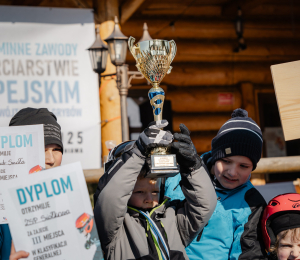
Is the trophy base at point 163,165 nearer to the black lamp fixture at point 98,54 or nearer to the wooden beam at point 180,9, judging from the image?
the black lamp fixture at point 98,54

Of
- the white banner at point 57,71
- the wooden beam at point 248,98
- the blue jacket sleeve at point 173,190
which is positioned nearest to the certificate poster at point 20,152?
the blue jacket sleeve at point 173,190

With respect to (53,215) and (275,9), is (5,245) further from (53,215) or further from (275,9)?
(275,9)

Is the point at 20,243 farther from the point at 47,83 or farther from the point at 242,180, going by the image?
the point at 47,83

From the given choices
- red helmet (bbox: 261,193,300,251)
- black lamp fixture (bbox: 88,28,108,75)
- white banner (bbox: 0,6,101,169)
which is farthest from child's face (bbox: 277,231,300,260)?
white banner (bbox: 0,6,101,169)

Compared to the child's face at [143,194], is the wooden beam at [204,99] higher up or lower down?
higher up

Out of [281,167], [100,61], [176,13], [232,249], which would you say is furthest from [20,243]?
[176,13]

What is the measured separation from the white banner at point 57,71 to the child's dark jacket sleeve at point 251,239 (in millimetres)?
3741

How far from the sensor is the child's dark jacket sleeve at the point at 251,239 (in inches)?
77.7

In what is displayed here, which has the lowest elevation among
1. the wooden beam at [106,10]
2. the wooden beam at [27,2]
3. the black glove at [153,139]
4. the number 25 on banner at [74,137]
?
the black glove at [153,139]

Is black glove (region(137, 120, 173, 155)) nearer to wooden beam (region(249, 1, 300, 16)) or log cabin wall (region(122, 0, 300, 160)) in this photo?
log cabin wall (region(122, 0, 300, 160))

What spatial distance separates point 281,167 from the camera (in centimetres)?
372

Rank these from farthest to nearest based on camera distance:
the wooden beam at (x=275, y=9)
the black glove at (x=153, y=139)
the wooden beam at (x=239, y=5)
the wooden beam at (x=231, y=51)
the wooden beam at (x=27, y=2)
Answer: the wooden beam at (x=275, y=9), the wooden beam at (x=231, y=51), the wooden beam at (x=239, y=5), the wooden beam at (x=27, y=2), the black glove at (x=153, y=139)

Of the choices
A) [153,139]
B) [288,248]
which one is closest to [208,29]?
[288,248]

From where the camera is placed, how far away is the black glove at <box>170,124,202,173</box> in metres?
1.77
